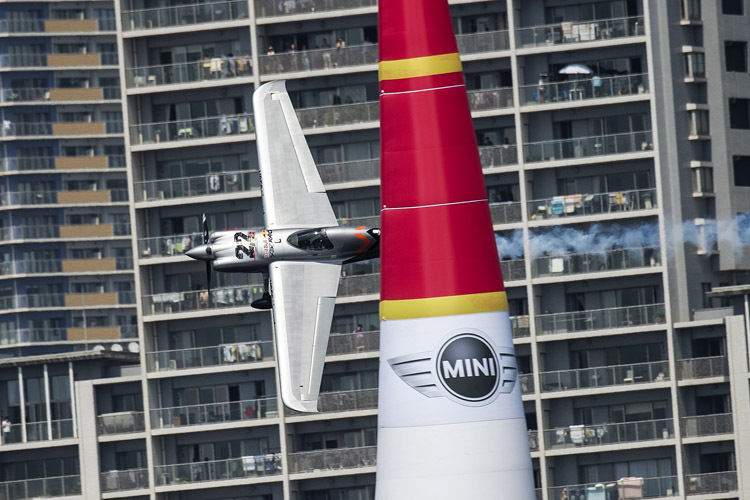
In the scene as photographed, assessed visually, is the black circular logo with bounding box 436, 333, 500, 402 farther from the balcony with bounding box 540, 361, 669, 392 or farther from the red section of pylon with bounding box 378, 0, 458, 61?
the balcony with bounding box 540, 361, 669, 392

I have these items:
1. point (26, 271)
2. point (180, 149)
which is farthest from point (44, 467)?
point (26, 271)

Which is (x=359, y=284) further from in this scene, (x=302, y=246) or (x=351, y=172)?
(x=302, y=246)

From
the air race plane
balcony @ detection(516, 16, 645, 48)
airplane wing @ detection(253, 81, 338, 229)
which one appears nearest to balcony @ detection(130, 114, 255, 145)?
balcony @ detection(516, 16, 645, 48)

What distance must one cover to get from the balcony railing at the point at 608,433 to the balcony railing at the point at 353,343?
10104mm

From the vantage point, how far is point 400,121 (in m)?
26.7

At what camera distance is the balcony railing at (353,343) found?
88.1 m

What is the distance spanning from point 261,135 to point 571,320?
46.2m

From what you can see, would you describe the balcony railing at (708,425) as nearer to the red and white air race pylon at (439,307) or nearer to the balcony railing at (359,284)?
the balcony railing at (359,284)

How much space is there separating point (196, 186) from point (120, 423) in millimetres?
13001

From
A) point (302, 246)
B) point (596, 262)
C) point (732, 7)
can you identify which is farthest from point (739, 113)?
point (302, 246)

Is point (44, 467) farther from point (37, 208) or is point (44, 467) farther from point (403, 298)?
point (403, 298)

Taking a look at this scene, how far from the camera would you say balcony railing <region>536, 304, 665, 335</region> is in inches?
3396

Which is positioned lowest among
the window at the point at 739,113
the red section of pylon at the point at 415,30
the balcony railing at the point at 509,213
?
the red section of pylon at the point at 415,30

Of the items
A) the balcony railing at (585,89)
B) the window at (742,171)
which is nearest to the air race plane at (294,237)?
the balcony railing at (585,89)
